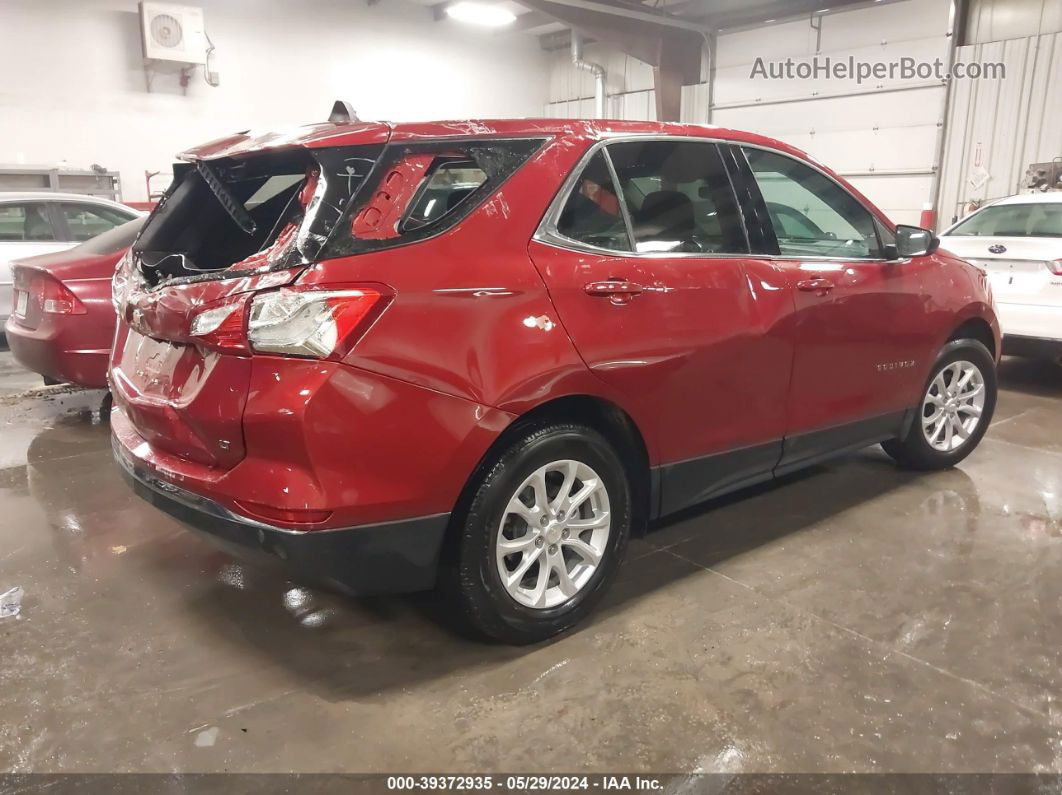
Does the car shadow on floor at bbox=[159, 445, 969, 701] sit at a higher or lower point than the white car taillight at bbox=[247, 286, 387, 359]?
lower

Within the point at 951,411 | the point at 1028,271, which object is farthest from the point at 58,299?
the point at 1028,271

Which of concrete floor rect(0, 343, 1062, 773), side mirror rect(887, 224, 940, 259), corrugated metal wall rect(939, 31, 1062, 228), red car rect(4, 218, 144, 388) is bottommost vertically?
concrete floor rect(0, 343, 1062, 773)

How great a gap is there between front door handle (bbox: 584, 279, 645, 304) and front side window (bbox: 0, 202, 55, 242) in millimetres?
6629

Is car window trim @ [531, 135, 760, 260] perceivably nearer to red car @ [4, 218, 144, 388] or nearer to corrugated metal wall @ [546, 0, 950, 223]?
red car @ [4, 218, 144, 388]

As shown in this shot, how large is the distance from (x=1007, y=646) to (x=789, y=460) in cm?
99

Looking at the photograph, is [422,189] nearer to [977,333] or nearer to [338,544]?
[338,544]

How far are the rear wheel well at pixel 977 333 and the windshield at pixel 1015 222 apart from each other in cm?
237

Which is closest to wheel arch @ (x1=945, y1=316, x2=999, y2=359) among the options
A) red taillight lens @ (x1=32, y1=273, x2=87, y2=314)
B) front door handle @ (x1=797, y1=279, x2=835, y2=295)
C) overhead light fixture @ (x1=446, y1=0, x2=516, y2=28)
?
front door handle @ (x1=797, y1=279, x2=835, y2=295)

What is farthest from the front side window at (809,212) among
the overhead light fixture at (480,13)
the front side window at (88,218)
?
the overhead light fixture at (480,13)

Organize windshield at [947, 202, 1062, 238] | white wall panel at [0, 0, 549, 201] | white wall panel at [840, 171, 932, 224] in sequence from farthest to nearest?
white wall panel at [840, 171, 932, 224]
white wall panel at [0, 0, 549, 201]
windshield at [947, 202, 1062, 238]

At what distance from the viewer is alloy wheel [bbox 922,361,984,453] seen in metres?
3.88

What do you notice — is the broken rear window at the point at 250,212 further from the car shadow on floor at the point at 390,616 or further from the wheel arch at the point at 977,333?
the wheel arch at the point at 977,333

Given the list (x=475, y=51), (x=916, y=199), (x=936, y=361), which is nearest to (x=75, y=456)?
(x=936, y=361)

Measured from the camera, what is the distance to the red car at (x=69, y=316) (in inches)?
176
